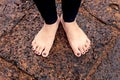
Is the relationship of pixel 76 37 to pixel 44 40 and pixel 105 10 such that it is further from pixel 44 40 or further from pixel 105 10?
pixel 105 10

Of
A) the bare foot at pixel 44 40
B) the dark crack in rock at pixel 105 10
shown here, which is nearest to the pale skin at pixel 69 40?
the bare foot at pixel 44 40

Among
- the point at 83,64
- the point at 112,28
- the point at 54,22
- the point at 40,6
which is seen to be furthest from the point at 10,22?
the point at 112,28

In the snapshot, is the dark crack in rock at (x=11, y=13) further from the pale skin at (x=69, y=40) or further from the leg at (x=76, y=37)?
the leg at (x=76, y=37)

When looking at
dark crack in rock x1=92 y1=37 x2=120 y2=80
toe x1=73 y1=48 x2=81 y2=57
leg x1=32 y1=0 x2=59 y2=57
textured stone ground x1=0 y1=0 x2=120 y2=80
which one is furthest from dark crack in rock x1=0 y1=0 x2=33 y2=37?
dark crack in rock x1=92 y1=37 x2=120 y2=80

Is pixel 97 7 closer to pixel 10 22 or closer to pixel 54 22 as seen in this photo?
pixel 54 22

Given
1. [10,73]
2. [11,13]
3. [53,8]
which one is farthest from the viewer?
[11,13]

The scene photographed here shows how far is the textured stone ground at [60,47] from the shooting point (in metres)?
1.58

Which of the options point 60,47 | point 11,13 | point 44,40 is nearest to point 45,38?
point 44,40

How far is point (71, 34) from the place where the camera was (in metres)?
1.64

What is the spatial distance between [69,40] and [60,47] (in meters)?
0.08

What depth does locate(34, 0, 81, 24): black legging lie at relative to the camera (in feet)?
4.40

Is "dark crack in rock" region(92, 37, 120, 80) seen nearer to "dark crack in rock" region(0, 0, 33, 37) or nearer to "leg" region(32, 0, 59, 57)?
"leg" region(32, 0, 59, 57)

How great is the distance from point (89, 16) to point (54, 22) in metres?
0.37

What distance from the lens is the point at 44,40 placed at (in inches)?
65.1
